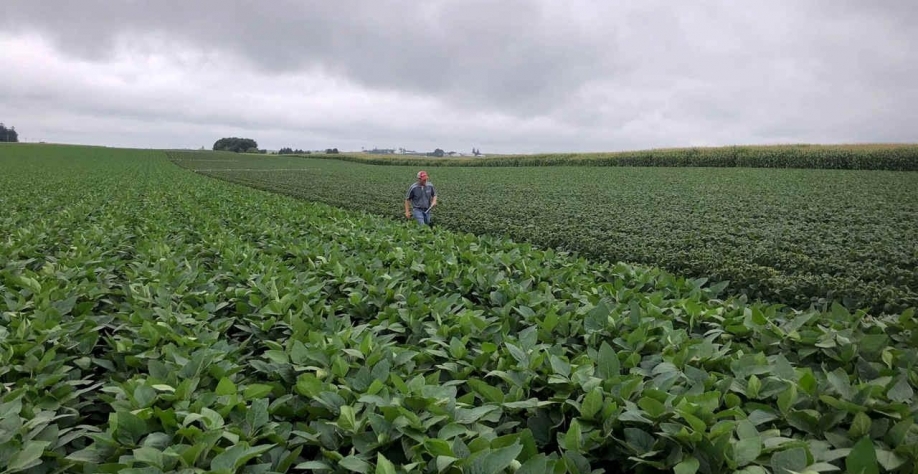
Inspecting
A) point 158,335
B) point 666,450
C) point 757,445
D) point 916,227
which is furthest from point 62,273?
point 916,227

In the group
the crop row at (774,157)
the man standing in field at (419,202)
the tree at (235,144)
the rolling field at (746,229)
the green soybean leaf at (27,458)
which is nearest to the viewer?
the green soybean leaf at (27,458)

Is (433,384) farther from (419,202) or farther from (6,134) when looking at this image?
(6,134)

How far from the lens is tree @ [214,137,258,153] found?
4993 inches

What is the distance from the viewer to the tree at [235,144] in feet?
416

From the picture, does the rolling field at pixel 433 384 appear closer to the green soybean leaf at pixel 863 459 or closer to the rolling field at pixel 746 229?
the green soybean leaf at pixel 863 459

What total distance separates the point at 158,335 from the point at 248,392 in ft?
3.46

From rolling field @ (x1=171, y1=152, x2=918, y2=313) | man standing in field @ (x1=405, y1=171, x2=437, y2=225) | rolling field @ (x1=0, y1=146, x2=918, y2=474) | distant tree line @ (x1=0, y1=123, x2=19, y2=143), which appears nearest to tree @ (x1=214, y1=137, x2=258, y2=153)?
distant tree line @ (x1=0, y1=123, x2=19, y2=143)

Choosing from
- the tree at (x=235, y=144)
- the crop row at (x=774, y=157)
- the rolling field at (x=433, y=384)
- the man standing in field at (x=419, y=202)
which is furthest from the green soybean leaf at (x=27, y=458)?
the tree at (x=235, y=144)

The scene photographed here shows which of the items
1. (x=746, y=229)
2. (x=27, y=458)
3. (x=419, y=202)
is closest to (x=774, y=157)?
(x=746, y=229)

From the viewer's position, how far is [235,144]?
128 meters

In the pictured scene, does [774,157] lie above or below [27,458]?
above

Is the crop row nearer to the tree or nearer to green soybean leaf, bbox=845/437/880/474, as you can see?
green soybean leaf, bbox=845/437/880/474

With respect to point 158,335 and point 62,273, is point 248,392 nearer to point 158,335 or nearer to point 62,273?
point 158,335

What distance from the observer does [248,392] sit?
7.28 feet
